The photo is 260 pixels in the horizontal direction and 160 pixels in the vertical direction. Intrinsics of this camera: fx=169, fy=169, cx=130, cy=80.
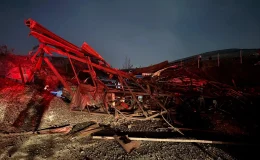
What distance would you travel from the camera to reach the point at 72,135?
5750 mm

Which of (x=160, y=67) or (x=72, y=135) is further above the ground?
(x=160, y=67)

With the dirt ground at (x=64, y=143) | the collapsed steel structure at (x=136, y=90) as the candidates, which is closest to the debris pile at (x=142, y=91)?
the collapsed steel structure at (x=136, y=90)

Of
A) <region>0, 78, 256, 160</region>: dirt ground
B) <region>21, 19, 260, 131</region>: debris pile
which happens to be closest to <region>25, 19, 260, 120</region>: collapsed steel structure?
<region>21, 19, 260, 131</region>: debris pile

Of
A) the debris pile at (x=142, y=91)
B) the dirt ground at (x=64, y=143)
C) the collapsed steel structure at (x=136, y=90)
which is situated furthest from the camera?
the debris pile at (x=142, y=91)

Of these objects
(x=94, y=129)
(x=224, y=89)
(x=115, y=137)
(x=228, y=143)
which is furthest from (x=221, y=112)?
(x=94, y=129)

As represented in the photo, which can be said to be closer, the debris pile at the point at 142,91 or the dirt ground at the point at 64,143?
the dirt ground at the point at 64,143

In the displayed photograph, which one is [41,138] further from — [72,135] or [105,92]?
[105,92]

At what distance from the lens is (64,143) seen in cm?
523

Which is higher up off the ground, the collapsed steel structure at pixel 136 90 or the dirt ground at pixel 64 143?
the collapsed steel structure at pixel 136 90

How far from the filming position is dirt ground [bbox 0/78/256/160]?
15.0 feet

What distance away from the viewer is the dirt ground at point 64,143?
4.59 m

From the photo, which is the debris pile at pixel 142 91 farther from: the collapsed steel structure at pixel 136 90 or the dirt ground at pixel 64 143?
the dirt ground at pixel 64 143

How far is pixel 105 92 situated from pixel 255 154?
5717mm

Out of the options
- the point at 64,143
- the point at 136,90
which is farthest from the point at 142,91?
the point at 64,143
